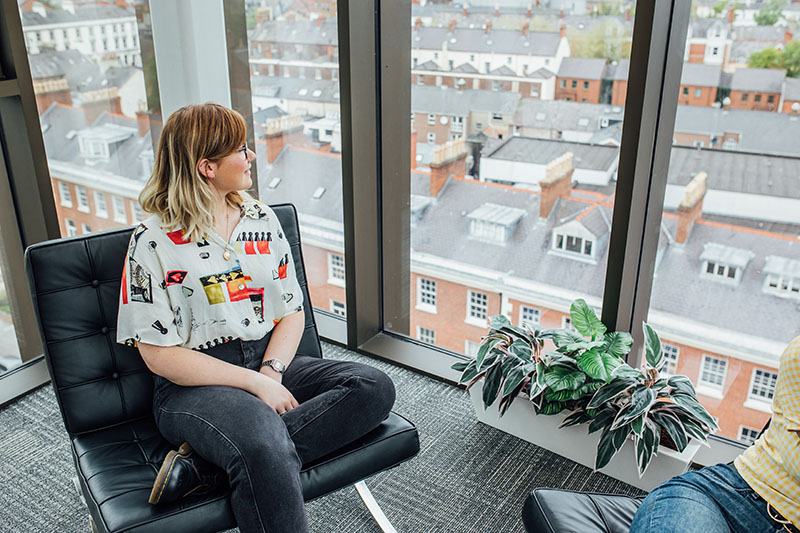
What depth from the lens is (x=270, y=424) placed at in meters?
1.61

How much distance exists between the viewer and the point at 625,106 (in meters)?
2.04

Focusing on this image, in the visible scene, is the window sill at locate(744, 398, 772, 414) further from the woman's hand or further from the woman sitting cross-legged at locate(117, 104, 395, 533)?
the woman's hand

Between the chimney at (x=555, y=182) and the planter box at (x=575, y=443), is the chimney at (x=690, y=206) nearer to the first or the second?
the chimney at (x=555, y=182)

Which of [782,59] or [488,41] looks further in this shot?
[488,41]

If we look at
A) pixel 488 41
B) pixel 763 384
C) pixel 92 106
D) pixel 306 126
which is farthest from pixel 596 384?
pixel 92 106

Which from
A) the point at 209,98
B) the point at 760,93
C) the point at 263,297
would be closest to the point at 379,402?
the point at 263,297

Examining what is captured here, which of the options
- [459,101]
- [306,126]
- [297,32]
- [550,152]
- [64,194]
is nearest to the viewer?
[550,152]

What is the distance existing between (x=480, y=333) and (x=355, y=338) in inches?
22.8

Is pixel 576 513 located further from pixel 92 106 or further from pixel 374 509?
pixel 92 106

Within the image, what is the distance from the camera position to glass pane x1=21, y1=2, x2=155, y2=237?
9.23 ft

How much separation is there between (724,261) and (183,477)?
1.68 metres

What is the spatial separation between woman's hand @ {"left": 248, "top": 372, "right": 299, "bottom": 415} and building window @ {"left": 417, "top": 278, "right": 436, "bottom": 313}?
1.12m

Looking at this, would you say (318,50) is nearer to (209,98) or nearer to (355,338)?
(209,98)

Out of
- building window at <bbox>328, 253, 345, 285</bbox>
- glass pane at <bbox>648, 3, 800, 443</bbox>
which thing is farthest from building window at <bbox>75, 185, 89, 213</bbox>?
glass pane at <bbox>648, 3, 800, 443</bbox>
